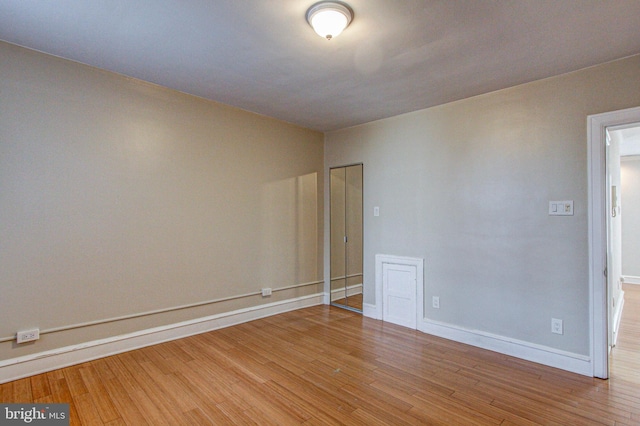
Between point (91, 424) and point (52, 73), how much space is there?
104 inches

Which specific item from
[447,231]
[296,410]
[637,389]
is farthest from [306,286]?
[637,389]

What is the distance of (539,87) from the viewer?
2.92 meters

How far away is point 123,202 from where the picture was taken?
119 inches

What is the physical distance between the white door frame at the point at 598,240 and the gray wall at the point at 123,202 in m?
3.20

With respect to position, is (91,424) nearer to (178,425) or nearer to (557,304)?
(178,425)

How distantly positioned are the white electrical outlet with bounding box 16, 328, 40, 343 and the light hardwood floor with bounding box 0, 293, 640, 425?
290 mm

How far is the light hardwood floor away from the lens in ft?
6.81

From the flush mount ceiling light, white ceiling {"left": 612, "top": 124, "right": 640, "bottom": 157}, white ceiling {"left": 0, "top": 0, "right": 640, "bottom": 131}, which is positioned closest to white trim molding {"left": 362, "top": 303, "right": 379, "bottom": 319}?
white ceiling {"left": 0, "top": 0, "right": 640, "bottom": 131}

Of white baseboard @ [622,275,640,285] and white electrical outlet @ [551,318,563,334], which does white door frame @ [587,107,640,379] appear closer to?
white electrical outlet @ [551,318,563,334]

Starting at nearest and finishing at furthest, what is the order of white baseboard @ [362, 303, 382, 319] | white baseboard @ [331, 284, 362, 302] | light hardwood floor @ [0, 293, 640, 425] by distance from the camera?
light hardwood floor @ [0, 293, 640, 425], white baseboard @ [362, 303, 382, 319], white baseboard @ [331, 284, 362, 302]

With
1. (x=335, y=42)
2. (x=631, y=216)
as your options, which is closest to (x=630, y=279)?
(x=631, y=216)

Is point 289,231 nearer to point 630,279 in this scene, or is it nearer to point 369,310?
point 369,310

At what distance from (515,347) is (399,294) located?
4.20ft

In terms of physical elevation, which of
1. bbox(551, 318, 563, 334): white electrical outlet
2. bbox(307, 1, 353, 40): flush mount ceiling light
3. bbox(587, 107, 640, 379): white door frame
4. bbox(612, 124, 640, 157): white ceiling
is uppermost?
bbox(307, 1, 353, 40): flush mount ceiling light
